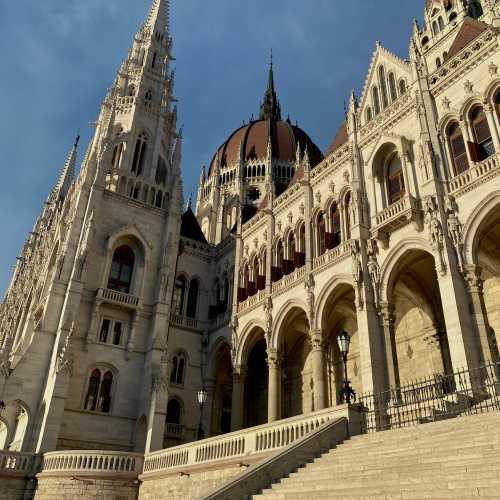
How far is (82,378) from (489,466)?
70.9 ft

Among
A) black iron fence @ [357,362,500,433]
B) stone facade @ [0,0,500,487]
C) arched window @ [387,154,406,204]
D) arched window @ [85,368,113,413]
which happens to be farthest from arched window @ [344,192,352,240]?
arched window @ [85,368,113,413]

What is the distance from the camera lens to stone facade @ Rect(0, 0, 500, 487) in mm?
18734

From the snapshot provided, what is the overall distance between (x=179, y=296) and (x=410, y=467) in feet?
81.2

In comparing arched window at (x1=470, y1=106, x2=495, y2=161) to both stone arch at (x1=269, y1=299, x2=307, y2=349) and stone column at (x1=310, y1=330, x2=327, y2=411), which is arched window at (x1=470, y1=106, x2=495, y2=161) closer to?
stone column at (x1=310, y1=330, x2=327, y2=411)

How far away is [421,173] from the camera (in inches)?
778

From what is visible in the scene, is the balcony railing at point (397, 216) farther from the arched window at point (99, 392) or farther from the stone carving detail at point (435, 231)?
the arched window at point (99, 392)

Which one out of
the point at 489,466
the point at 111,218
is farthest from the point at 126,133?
the point at 489,466

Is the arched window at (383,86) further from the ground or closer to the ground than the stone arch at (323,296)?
further from the ground

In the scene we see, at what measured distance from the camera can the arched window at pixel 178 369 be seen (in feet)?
96.4

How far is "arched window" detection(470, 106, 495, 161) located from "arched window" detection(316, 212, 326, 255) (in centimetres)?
880

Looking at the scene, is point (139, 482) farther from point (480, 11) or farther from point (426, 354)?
point (480, 11)

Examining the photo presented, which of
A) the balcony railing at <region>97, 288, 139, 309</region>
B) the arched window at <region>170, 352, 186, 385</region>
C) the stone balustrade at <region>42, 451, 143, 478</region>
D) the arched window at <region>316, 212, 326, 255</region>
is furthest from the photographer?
the arched window at <region>170, 352, 186, 385</region>

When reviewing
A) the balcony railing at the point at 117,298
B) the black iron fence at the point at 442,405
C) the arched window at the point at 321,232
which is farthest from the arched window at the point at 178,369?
the black iron fence at the point at 442,405

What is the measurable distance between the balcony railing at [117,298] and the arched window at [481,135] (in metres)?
19.7
